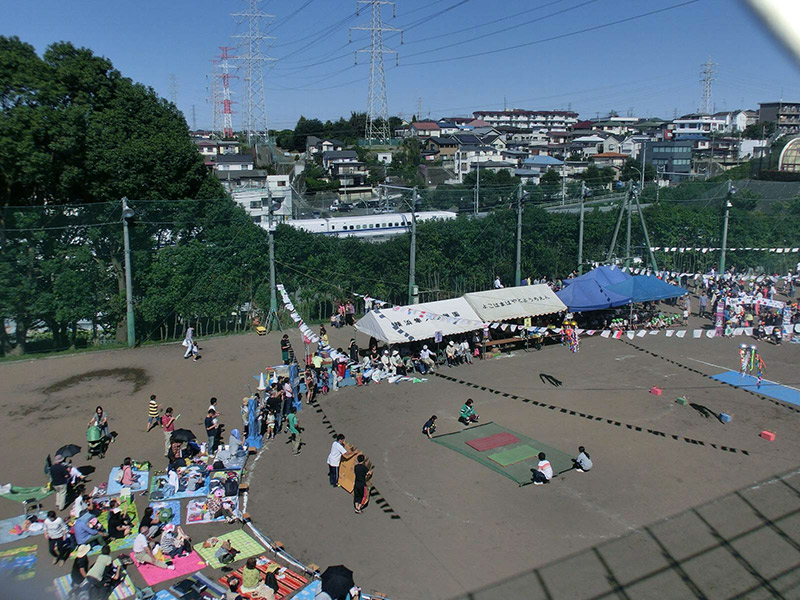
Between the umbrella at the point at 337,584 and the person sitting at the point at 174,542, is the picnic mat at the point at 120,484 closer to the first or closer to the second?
the person sitting at the point at 174,542

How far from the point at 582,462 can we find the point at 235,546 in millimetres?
6705

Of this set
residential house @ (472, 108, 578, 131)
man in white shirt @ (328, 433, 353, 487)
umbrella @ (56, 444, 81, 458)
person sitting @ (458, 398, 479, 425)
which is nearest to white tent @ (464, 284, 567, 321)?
person sitting @ (458, 398, 479, 425)

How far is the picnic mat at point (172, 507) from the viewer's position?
1074 cm

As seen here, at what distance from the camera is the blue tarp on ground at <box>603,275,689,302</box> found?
23.2m

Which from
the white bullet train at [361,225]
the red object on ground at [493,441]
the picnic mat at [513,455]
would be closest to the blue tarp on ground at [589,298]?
the red object on ground at [493,441]

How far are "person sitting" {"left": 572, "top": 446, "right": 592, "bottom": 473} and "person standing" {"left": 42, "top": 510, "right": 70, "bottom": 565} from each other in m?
9.13

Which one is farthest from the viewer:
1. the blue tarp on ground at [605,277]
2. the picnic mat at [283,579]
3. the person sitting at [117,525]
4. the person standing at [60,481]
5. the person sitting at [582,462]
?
the blue tarp on ground at [605,277]

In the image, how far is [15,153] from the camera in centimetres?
1983

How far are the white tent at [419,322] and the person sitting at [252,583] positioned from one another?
10.1m

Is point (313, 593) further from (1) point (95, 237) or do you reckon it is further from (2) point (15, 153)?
(2) point (15, 153)

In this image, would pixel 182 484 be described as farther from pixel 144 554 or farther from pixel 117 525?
pixel 144 554

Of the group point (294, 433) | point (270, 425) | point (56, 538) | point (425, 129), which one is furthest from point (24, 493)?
point (425, 129)

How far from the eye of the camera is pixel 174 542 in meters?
9.66

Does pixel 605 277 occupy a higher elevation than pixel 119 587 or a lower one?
higher
